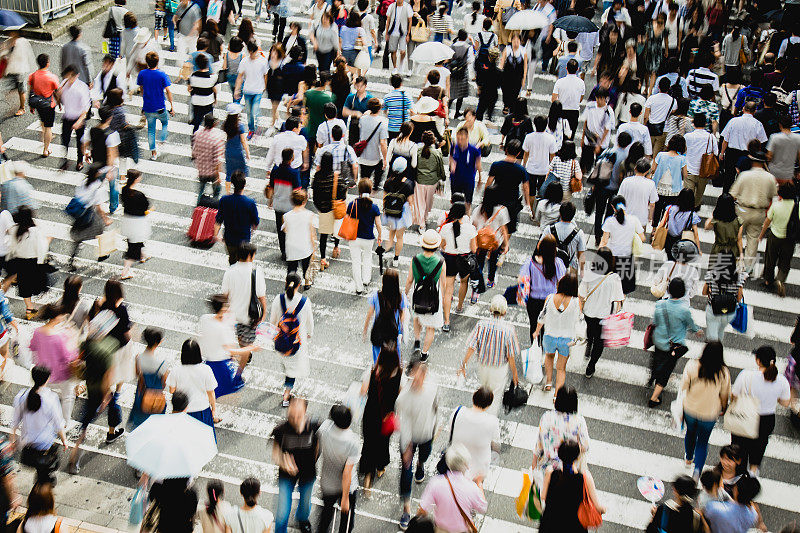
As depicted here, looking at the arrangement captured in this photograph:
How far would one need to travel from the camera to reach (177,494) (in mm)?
8141

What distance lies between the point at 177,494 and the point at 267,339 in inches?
101

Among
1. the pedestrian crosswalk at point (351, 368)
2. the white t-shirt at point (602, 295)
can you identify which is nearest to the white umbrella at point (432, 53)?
the pedestrian crosswalk at point (351, 368)

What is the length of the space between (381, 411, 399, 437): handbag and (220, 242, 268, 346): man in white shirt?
7.42ft

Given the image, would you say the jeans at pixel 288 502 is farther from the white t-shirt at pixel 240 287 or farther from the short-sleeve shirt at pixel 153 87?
the short-sleeve shirt at pixel 153 87

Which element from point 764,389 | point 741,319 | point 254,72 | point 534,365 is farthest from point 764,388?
point 254,72

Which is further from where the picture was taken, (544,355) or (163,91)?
(163,91)

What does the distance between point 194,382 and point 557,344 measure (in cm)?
396

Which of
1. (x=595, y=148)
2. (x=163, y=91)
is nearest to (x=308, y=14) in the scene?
(x=163, y=91)

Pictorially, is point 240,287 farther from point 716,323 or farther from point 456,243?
point 716,323

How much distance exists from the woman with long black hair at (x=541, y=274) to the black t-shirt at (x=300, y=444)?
3668 millimetres

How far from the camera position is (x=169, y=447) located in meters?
7.92

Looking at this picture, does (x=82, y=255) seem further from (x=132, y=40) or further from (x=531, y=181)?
(x=531, y=181)

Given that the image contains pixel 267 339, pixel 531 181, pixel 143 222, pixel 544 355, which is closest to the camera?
pixel 267 339

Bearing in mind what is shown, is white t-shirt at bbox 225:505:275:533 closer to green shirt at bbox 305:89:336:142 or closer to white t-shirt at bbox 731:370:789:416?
white t-shirt at bbox 731:370:789:416
